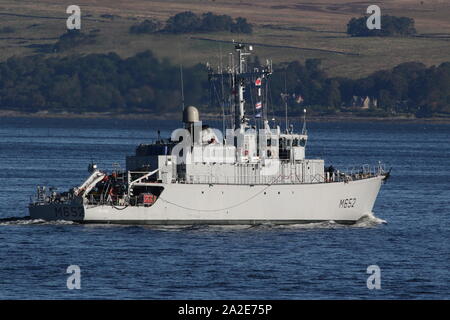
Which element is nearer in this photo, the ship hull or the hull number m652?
the ship hull

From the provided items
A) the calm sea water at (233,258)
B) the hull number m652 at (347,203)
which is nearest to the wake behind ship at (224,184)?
the hull number m652 at (347,203)

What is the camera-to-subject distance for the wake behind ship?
7294 cm

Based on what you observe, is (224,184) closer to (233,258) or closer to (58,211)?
(58,211)

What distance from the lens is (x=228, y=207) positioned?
74188 millimetres

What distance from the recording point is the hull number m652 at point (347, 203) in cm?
7756

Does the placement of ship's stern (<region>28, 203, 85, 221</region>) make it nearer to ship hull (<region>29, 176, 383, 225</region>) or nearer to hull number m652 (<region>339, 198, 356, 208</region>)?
ship hull (<region>29, 176, 383, 225</region>)

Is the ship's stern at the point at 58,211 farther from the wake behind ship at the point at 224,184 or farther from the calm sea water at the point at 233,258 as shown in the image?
the calm sea water at the point at 233,258

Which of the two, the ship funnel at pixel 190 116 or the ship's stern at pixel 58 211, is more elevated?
the ship funnel at pixel 190 116

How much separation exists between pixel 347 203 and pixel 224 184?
8.55 m

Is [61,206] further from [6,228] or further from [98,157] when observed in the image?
→ [98,157]

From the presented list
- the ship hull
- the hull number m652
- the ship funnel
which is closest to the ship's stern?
the ship hull

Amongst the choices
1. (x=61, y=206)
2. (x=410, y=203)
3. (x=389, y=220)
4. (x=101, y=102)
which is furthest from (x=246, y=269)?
(x=101, y=102)

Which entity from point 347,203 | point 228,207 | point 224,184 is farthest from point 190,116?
point 347,203

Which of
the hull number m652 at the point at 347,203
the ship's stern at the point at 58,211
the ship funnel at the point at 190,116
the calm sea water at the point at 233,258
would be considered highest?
the ship funnel at the point at 190,116
